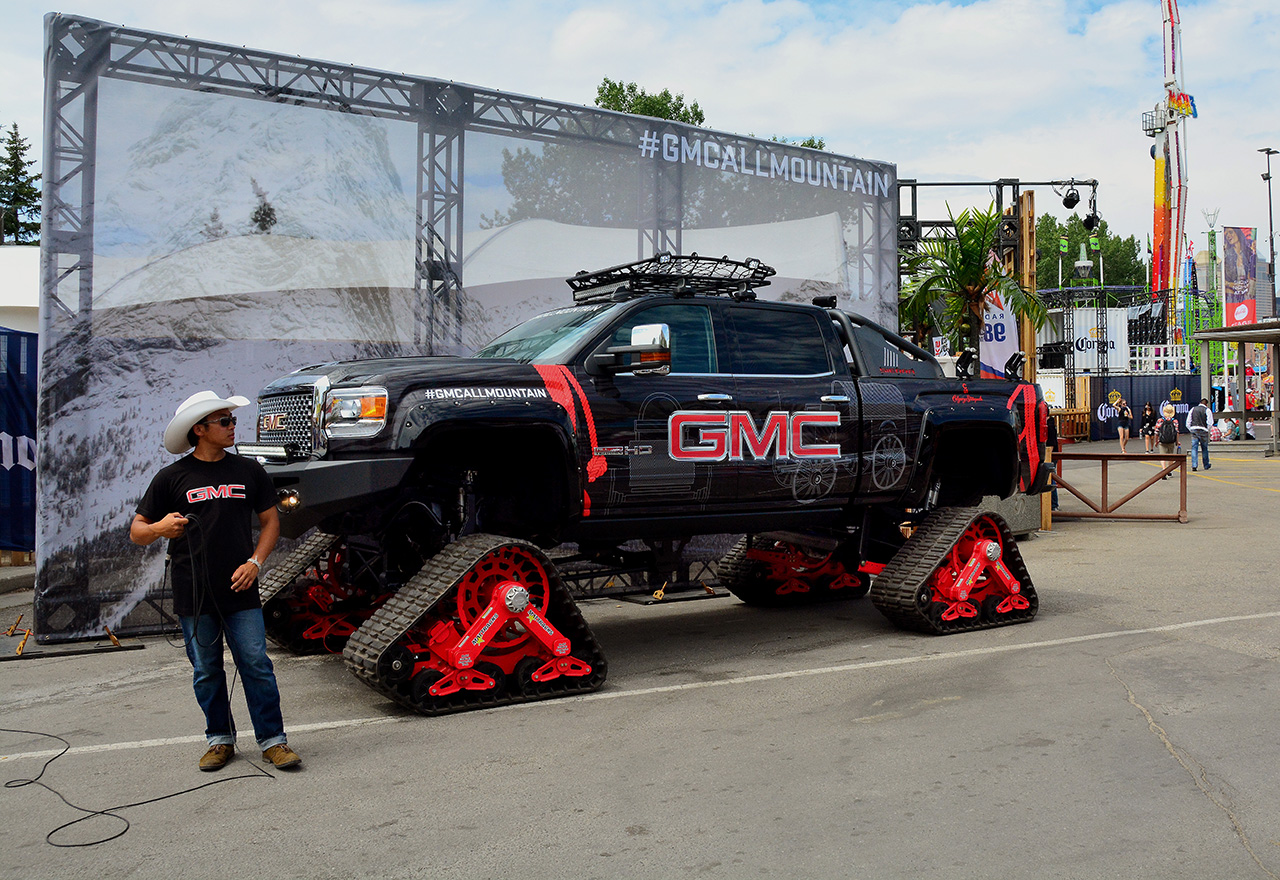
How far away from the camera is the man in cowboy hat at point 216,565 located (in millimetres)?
4680

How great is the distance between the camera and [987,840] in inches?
148

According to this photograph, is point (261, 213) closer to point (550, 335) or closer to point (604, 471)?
point (550, 335)

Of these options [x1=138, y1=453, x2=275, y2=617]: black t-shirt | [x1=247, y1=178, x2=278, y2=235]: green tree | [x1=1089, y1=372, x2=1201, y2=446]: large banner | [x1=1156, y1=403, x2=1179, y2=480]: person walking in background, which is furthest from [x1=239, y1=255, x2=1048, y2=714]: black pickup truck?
[x1=1089, y1=372, x2=1201, y2=446]: large banner

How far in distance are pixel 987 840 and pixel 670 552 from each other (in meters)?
3.58

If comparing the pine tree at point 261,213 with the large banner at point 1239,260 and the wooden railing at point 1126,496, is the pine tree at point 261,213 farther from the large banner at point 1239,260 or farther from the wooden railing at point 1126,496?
the large banner at point 1239,260

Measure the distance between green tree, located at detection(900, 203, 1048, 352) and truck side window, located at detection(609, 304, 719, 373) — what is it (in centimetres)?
864

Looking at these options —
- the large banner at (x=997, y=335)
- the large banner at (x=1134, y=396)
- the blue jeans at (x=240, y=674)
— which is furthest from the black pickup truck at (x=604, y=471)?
the large banner at (x=1134, y=396)

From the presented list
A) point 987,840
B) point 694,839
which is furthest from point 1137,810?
point 694,839

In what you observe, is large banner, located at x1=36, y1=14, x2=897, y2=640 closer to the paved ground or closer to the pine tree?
the pine tree

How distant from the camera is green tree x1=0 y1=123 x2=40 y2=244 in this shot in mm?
48625

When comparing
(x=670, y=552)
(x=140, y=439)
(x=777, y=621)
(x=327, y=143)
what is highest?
(x=327, y=143)

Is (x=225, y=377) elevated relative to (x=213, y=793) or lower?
elevated

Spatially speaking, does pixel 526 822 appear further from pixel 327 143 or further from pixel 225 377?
pixel 327 143

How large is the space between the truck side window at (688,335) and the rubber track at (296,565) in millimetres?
2497
